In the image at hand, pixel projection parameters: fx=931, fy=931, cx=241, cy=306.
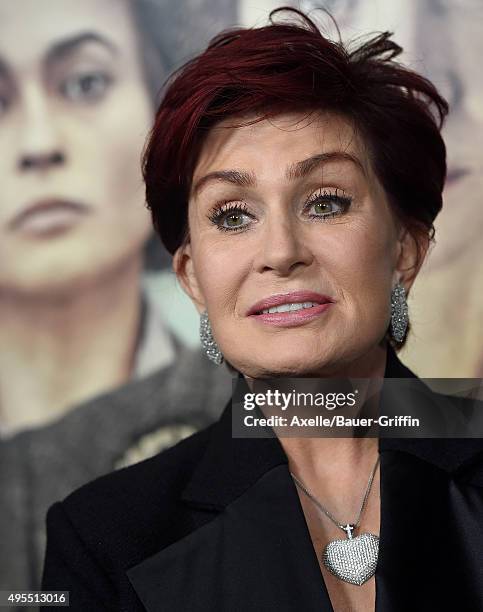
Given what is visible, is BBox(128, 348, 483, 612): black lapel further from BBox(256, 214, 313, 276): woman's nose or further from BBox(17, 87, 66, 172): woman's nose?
BBox(17, 87, 66, 172): woman's nose

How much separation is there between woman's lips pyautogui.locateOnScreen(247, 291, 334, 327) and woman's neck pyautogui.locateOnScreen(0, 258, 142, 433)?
32.3 inches

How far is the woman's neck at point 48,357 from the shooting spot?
2.03 metres

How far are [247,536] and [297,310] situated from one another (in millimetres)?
335

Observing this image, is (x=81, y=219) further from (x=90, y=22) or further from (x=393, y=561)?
(x=393, y=561)

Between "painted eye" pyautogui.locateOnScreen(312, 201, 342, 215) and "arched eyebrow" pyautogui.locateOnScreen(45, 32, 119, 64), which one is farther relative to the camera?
"arched eyebrow" pyautogui.locateOnScreen(45, 32, 119, 64)

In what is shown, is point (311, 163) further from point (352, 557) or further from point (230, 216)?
point (352, 557)

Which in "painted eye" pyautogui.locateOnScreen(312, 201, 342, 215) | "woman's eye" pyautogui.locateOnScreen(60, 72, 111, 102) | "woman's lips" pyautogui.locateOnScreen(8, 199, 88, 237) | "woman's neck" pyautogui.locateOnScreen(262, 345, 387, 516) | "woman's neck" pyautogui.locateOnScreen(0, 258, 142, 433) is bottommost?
"woman's neck" pyautogui.locateOnScreen(262, 345, 387, 516)

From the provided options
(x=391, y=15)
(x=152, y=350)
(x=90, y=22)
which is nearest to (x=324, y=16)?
(x=391, y=15)

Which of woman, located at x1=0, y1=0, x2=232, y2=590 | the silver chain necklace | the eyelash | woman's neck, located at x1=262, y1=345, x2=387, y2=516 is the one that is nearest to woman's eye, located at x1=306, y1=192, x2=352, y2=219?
the eyelash

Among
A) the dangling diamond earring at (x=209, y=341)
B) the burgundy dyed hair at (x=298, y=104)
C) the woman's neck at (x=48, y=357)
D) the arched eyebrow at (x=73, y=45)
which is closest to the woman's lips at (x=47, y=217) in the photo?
the woman's neck at (x=48, y=357)

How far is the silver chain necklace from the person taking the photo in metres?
1.30

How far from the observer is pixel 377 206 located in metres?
1.38

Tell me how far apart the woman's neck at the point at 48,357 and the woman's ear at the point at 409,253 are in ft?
2.68

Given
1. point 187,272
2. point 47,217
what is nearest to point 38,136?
point 47,217
